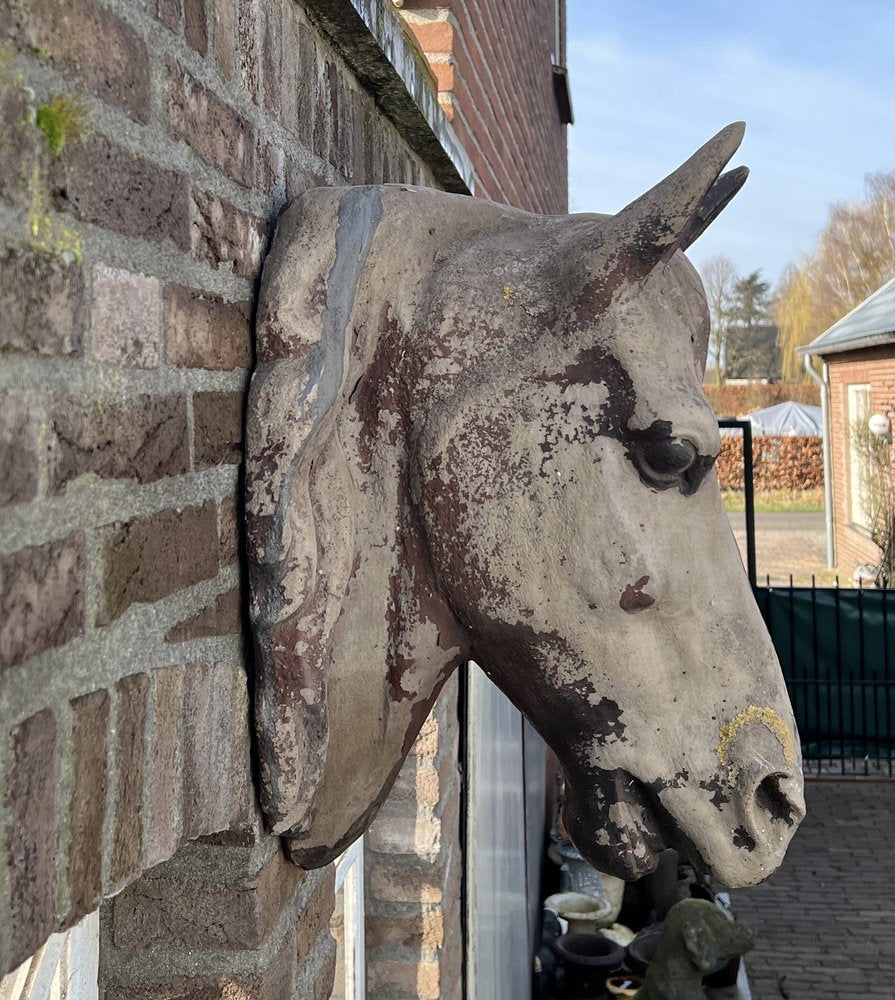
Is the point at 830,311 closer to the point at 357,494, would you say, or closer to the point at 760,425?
the point at 760,425

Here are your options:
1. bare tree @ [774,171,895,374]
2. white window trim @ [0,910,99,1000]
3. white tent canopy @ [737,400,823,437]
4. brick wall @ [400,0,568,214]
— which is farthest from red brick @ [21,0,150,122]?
bare tree @ [774,171,895,374]

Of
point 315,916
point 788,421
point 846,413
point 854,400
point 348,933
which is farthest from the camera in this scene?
point 788,421

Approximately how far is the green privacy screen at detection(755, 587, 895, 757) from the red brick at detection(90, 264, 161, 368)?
342 inches

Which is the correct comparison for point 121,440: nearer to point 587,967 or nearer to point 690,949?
point 690,949

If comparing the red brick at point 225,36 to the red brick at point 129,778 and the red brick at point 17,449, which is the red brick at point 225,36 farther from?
the red brick at point 129,778

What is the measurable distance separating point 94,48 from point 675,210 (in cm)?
63

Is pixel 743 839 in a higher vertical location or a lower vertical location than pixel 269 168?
lower

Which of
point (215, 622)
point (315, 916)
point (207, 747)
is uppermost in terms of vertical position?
point (215, 622)

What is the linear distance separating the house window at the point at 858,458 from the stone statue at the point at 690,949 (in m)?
11.1

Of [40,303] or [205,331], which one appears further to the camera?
[205,331]

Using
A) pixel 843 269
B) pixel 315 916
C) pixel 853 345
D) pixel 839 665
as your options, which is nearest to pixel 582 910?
pixel 839 665

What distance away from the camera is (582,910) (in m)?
6.25

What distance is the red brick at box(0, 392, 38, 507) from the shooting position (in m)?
0.72

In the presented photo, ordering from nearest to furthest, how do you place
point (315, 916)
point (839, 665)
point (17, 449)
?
point (17, 449) → point (315, 916) → point (839, 665)
